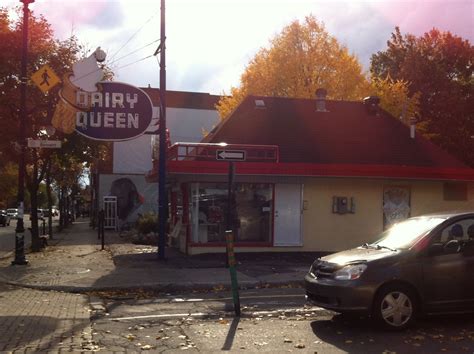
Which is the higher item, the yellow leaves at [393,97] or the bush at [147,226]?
the yellow leaves at [393,97]

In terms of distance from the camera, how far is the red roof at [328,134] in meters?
20.0

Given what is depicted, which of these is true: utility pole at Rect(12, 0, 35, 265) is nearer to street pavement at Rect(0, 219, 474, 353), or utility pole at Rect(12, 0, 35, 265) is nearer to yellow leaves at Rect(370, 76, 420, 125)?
street pavement at Rect(0, 219, 474, 353)

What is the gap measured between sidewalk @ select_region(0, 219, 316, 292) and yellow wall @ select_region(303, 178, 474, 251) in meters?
1.04

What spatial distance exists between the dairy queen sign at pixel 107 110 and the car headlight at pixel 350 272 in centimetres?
1006

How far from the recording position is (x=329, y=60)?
32.1 metres

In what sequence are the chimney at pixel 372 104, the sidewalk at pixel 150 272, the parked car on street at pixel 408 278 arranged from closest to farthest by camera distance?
the parked car on street at pixel 408 278 < the sidewalk at pixel 150 272 < the chimney at pixel 372 104

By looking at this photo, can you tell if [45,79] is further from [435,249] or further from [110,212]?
[110,212]

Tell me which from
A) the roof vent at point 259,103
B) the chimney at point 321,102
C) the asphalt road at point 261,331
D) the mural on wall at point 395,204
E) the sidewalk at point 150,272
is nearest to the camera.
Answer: the asphalt road at point 261,331

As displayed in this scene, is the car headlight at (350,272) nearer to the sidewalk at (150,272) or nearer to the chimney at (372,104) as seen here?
the sidewalk at (150,272)

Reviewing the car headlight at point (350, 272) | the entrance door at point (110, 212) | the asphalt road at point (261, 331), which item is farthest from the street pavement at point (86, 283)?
the entrance door at point (110, 212)

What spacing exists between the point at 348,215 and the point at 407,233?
10647 millimetres

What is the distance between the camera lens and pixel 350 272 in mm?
7488

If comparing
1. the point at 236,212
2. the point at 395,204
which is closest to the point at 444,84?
the point at 395,204

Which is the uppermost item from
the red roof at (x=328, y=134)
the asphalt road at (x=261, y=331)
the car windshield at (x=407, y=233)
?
the red roof at (x=328, y=134)
